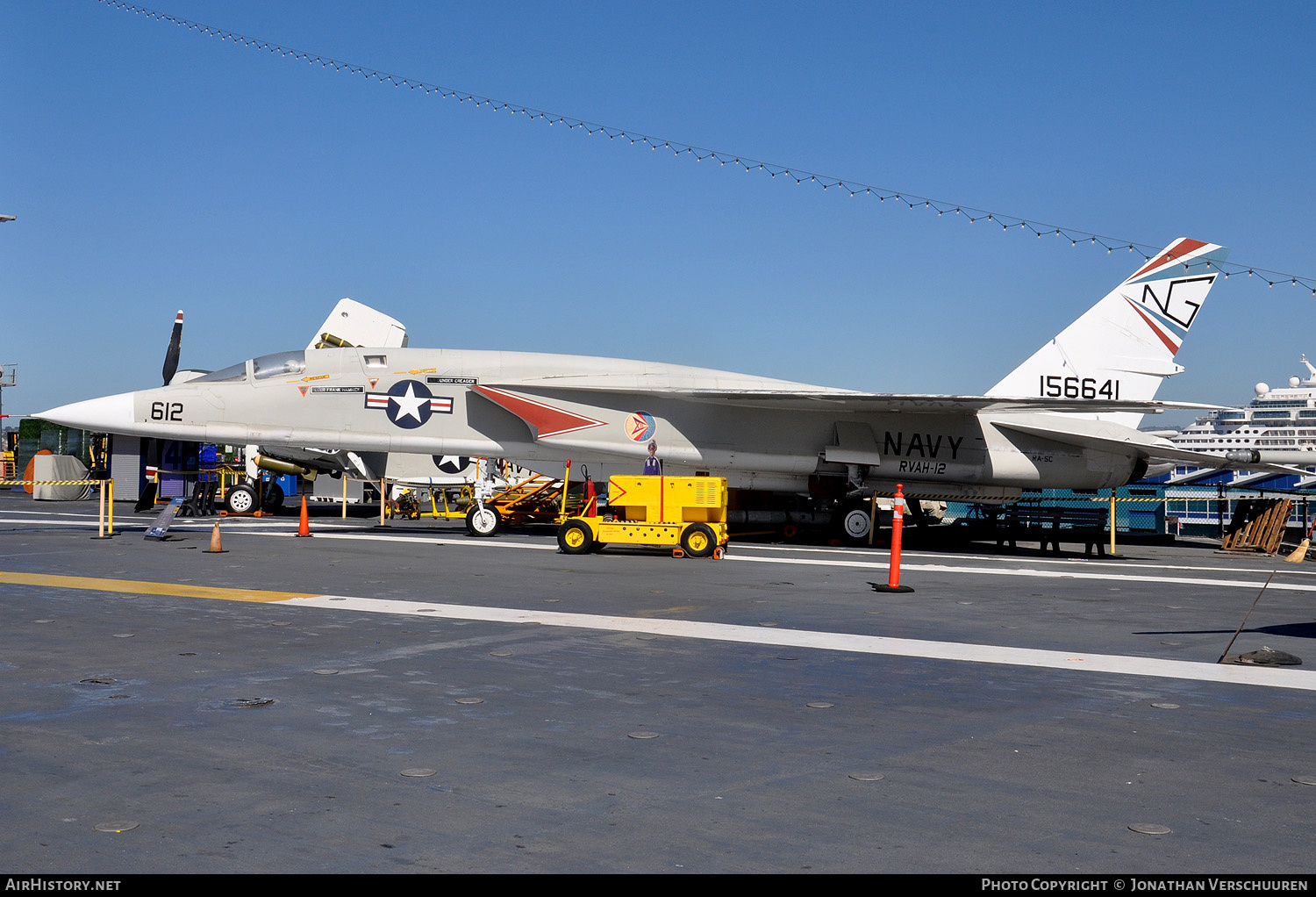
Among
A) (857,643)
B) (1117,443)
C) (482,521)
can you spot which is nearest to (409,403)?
(482,521)

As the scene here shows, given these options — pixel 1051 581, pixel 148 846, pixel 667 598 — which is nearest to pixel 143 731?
pixel 148 846

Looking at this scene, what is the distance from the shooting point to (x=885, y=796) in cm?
426

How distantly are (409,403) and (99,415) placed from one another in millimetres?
5648

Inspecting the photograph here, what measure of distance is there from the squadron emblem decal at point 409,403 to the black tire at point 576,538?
4.82 m

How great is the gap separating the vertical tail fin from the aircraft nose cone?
18880 millimetres

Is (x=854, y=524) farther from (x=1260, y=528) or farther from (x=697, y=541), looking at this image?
(x=1260, y=528)

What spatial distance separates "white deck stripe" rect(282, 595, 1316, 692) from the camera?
23.3ft

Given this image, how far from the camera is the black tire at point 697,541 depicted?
53.0 feet

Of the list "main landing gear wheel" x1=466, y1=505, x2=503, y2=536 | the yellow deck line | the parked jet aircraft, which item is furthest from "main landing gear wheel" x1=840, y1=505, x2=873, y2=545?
the yellow deck line

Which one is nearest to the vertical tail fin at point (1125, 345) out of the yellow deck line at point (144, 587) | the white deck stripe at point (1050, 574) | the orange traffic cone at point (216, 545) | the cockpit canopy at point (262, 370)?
the white deck stripe at point (1050, 574)

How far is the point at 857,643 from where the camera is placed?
817 centimetres

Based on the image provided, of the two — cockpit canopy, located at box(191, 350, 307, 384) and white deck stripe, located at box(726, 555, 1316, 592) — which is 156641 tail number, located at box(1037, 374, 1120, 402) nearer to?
white deck stripe, located at box(726, 555, 1316, 592)

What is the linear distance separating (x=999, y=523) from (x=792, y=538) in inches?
285
